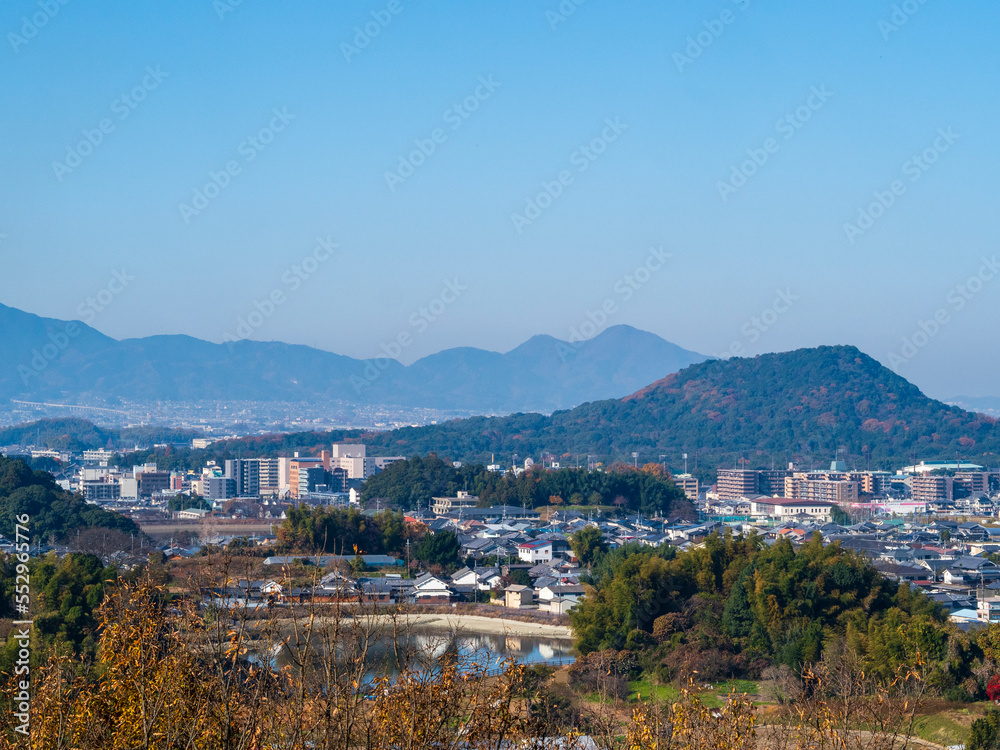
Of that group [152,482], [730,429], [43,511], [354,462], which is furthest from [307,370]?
[43,511]

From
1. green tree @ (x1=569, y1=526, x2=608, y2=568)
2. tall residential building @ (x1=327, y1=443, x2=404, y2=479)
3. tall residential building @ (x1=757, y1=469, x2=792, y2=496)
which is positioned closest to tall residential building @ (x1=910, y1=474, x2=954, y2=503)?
tall residential building @ (x1=757, y1=469, x2=792, y2=496)

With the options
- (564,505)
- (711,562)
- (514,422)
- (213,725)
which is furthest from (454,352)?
(213,725)

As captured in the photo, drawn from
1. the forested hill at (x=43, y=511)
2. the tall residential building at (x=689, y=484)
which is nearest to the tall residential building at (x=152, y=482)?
the forested hill at (x=43, y=511)

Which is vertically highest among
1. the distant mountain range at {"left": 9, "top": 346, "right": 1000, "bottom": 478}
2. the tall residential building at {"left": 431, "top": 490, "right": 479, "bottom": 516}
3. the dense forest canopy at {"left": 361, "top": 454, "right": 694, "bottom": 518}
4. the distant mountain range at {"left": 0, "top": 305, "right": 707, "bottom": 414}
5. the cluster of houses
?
the distant mountain range at {"left": 0, "top": 305, "right": 707, "bottom": 414}

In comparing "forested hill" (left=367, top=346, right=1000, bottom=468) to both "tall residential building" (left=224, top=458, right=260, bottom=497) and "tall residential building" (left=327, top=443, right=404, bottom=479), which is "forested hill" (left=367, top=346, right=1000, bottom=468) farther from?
"tall residential building" (left=224, top=458, right=260, bottom=497)

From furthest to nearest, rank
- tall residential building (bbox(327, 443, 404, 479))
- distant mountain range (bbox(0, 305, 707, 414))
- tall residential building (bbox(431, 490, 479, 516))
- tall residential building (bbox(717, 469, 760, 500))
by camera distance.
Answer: distant mountain range (bbox(0, 305, 707, 414)), tall residential building (bbox(327, 443, 404, 479)), tall residential building (bbox(717, 469, 760, 500)), tall residential building (bbox(431, 490, 479, 516))

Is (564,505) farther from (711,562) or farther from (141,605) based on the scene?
(141,605)

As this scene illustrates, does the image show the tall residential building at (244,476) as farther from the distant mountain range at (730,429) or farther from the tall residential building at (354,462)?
the distant mountain range at (730,429)
